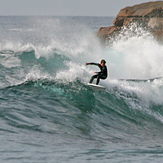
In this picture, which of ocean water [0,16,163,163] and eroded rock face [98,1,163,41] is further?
eroded rock face [98,1,163,41]

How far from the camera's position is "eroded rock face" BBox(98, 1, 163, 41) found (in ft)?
103

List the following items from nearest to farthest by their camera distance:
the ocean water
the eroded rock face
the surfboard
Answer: the ocean water → the surfboard → the eroded rock face

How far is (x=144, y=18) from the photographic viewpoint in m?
32.4

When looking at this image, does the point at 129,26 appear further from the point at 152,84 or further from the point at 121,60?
the point at 152,84

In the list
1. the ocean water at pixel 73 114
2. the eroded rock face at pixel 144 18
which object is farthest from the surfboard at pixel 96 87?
the eroded rock face at pixel 144 18

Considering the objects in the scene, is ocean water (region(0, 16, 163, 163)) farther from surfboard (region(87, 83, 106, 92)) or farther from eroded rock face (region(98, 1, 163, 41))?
eroded rock face (region(98, 1, 163, 41))

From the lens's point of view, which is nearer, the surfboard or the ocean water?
the ocean water

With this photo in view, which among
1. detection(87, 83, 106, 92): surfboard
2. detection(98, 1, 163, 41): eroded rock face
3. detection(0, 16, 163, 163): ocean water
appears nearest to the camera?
detection(0, 16, 163, 163): ocean water

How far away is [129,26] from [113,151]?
26.8 meters

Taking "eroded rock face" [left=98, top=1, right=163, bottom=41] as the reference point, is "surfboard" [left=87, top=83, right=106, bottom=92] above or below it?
below

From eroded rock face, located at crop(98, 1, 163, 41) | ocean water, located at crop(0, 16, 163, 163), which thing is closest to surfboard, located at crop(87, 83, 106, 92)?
ocean water, located at crop(0, 16, 163, 163)

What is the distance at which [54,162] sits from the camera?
635 cm

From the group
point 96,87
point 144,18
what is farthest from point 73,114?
point 144,18

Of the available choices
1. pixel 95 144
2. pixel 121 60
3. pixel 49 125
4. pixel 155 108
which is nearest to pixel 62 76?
pixel 155 108
